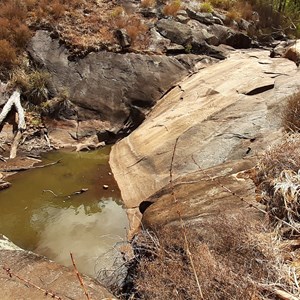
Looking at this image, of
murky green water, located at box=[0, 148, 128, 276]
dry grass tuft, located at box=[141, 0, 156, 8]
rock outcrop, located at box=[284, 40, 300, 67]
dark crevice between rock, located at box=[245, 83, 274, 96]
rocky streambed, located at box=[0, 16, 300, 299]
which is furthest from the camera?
dry grass tuft, located at box=[141, 0, 156, 8]

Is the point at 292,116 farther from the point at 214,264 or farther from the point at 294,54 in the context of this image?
the point at 294,54

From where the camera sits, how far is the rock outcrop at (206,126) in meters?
7.47

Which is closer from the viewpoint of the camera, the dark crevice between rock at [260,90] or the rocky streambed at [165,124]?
the rocky streambed at [165,124]

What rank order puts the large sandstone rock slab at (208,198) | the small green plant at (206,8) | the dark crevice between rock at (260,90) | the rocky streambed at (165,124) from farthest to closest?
the small green plant at (206,8) → the dark crevice between rock at (260,90) → the rocky streambed at (165,124) → the large sandstone rock slab at (208,198)

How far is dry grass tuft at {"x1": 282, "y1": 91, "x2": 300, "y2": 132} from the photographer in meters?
6.37

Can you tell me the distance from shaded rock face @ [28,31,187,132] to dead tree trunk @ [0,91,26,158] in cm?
118

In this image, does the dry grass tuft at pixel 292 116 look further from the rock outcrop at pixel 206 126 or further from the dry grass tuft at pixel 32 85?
the dry grass tuft at pixel 32 85

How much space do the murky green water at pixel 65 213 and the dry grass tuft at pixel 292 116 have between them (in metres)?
3.58

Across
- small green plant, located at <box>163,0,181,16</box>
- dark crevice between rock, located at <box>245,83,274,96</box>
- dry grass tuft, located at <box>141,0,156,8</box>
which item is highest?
dry grass tuft, located at <box>141,0,156,8</box>

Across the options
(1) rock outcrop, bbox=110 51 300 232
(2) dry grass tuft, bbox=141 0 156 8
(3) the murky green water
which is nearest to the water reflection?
(3) the murky green water

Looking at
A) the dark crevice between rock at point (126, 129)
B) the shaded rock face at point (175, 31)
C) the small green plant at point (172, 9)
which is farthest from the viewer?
the small green plant at point (172, 9)

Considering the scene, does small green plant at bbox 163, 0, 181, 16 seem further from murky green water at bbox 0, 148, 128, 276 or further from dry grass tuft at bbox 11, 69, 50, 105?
murky green water at bbox 0, 148, 128, 276

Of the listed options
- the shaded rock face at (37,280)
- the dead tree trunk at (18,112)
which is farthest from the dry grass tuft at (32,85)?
the shaded rock face at (37,280)

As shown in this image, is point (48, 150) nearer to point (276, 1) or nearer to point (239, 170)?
point (239, 170)
